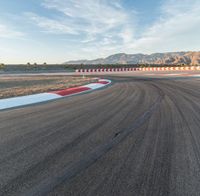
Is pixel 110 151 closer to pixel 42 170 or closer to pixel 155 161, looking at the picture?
pixel 155 161

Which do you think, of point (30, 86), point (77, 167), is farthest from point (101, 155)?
point (30, 86)

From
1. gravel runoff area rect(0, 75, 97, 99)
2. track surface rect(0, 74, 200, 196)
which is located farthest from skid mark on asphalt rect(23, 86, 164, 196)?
gravel runoff area rect(0, 75, 97, 99)

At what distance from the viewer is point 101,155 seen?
2.82 m

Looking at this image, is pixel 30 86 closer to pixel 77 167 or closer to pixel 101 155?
pixel 101 155

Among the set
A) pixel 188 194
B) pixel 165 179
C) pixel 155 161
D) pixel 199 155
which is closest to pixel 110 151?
pixel 155 161

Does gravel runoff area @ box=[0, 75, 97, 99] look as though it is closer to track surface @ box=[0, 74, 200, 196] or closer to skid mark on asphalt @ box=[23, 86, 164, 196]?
track surface @ box=[0, 74, 200, 196]

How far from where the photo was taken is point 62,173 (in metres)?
2.34

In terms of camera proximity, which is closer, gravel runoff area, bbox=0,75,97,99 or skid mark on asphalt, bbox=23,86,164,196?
skid mark on asphalt, bbox=23,86,164,196

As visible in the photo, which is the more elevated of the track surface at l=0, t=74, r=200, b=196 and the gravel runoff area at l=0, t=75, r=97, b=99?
the track surface at l=0, t=74, r=200, b=196

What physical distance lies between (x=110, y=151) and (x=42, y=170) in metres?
1.23

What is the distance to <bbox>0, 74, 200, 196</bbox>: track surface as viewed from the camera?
81.1 inches

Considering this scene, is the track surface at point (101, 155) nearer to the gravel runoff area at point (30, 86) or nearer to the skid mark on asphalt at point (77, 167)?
the skid mark on asphalt at point (77, 167)

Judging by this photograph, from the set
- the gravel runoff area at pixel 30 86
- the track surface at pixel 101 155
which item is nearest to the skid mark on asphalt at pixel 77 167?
the track surface at pixel 101 155

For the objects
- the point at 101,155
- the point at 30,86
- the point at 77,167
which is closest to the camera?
the point at 77,167
